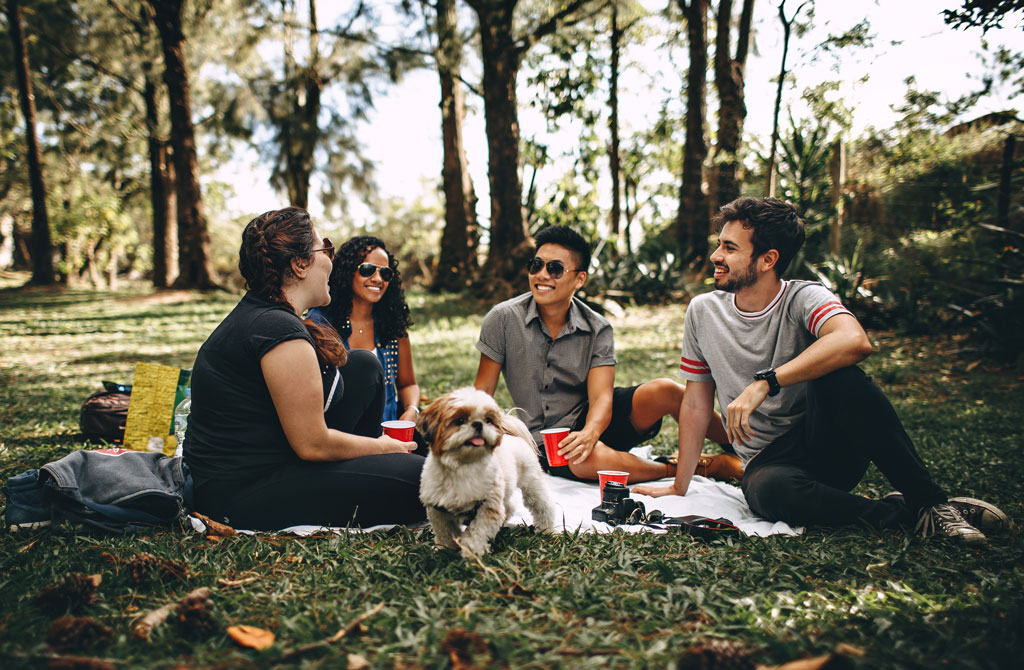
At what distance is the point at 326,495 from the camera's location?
2.79m

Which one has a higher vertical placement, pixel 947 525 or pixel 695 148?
pixel 695 148

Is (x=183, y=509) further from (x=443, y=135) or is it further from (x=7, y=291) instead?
(x=7, y=291)

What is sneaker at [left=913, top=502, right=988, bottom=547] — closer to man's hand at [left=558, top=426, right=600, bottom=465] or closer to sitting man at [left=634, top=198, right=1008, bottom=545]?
sitting man at [left=634, top=198, right=1008, bottom=545]

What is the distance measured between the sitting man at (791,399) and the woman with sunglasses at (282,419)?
1710mm

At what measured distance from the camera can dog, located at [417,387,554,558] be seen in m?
2.41

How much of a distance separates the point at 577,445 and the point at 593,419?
24 cm

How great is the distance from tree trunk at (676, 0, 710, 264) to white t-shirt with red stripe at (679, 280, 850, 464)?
11262 mm

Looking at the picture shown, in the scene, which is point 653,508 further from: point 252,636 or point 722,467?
point 252,636

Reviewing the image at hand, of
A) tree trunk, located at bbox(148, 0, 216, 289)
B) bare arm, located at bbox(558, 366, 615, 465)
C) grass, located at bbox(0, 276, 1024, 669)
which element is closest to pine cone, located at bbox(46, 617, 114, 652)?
grass, located at bbox(0, 276, 1024, 669)

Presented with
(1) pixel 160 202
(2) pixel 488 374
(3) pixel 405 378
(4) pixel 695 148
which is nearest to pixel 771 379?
(2) pixel 488 374

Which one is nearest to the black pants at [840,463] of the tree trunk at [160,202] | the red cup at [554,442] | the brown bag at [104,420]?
the red cup at [554,442]

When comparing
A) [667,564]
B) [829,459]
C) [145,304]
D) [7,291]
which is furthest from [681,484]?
[7,291]

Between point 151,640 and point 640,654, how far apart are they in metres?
1.51

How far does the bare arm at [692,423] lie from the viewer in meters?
3.42
